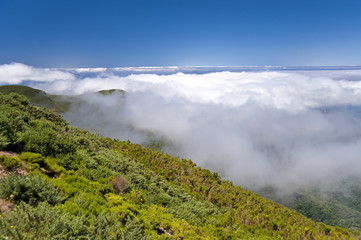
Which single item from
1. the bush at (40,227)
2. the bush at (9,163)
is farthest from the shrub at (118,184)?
the bush at (40,227)

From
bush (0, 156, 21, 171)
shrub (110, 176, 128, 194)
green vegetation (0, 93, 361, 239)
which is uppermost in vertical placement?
bush (0, 156, 21, 171)

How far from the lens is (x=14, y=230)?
3885 mm

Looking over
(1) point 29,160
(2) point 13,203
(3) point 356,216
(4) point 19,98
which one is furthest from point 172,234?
(3) point 356,216

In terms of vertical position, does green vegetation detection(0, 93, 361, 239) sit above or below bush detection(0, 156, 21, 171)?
below

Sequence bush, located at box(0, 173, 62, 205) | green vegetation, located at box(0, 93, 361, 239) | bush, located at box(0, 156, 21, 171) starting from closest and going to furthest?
green vegetation, located at box(0, 93, 361, 239), bush, located at box(0, 173, 62, 205), bush, located at box(0, 156, 21, 171)

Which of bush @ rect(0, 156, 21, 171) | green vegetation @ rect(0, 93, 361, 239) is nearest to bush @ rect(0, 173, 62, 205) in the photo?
green vegetation @ rect(0, 93, 361, 239)

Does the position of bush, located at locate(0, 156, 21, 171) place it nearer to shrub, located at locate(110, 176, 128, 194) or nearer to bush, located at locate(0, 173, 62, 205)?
bush, located at locate(0, 173, 62, 205)

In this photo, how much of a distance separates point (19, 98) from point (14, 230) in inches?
981

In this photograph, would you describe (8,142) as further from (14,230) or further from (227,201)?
(227,201)

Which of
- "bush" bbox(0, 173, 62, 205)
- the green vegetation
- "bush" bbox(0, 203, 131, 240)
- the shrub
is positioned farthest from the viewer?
the shrub

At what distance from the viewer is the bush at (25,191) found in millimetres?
5965

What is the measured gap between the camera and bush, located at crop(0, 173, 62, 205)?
5965 millimetres

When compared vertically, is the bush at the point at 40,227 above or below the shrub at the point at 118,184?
above

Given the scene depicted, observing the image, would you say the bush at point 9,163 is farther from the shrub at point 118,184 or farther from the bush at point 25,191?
the shrub at point 118,184
